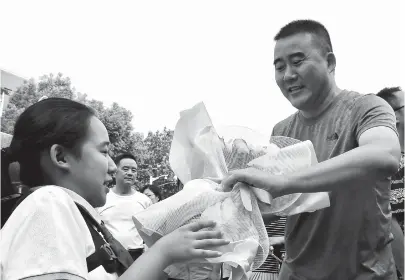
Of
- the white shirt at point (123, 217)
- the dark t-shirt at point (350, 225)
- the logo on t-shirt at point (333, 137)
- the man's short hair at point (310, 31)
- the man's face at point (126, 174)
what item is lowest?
the white shirt at point (123, 217)

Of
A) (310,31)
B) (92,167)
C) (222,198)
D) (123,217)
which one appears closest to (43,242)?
(92,167)

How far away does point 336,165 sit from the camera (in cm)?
147

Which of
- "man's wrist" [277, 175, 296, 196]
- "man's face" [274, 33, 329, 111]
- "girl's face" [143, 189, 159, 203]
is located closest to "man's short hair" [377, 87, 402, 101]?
"man's face" [274, 33, 329, 111]

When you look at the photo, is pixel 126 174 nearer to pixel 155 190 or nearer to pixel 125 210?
pixel 125 210

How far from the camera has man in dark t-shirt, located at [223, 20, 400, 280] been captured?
1.52 meters

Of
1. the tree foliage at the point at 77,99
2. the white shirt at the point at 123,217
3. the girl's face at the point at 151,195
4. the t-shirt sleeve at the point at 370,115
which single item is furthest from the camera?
the tree foliage at the point at 77,99

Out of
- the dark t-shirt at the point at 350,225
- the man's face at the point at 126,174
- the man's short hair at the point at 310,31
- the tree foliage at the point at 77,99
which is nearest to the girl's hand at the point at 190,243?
the dark t-shirt at the point at 350,225

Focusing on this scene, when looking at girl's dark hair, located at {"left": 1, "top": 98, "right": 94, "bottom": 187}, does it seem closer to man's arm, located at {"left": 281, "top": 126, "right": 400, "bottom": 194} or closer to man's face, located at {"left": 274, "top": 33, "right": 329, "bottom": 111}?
man's arm, located at {"left": 281, "top": 126, "right": 400, "bottom": 194}

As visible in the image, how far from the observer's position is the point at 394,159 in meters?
1.56

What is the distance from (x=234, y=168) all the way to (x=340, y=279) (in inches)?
27.0

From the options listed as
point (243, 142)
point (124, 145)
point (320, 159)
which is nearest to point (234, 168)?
point (243, 142)

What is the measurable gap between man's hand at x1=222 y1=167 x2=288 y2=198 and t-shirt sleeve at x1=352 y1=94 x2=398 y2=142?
52 cm

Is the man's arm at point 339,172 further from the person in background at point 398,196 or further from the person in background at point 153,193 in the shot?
the person in background at point 153,193

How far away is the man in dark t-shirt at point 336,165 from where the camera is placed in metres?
1.52
